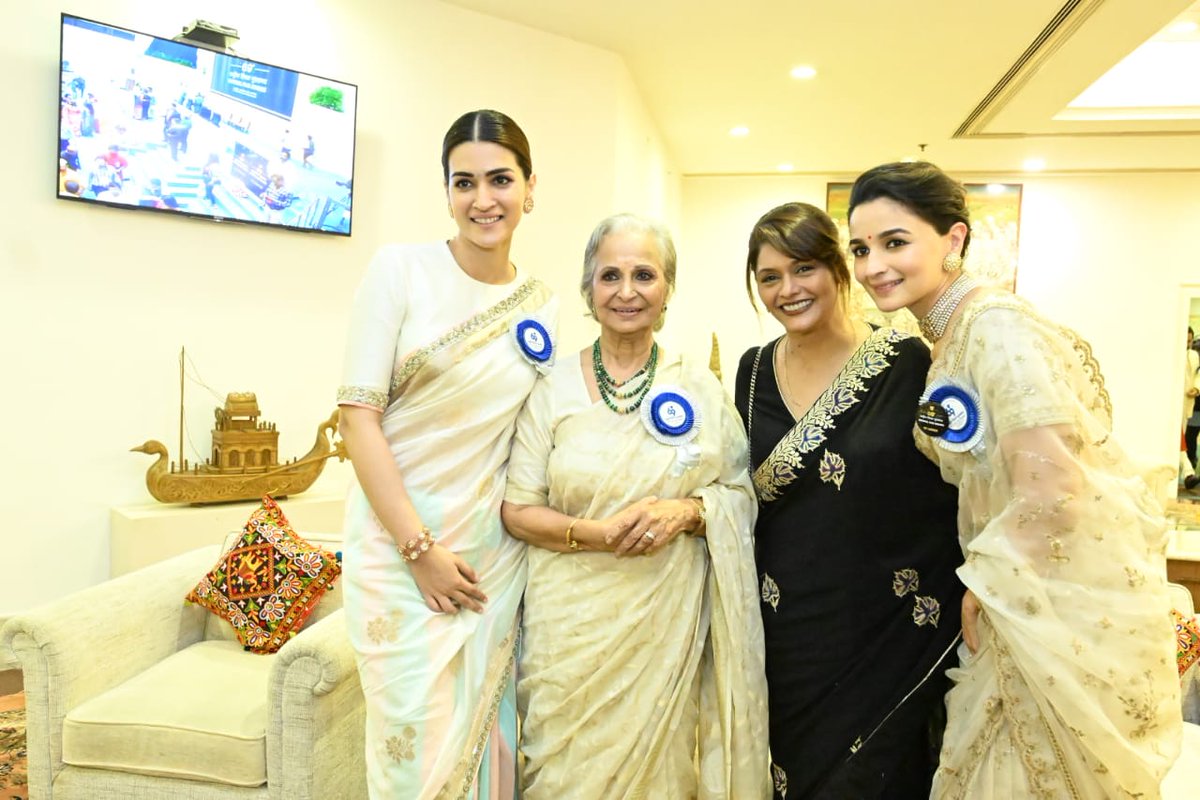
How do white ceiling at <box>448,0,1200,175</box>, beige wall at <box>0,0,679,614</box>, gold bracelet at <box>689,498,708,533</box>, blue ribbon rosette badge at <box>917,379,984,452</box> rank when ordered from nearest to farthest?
blue ribbon rosette badge at <box>917,379,984,452</box> → gold bracelet at <box>689,498,708,533</box> → beige wall at <box>0,0,679,614</box> → white ceiling at <box>448,0,1200,175</box>

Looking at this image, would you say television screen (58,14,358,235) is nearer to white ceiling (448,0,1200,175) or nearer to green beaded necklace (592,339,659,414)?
white ceiling (448,0,1200,175)

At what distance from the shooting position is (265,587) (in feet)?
7.97

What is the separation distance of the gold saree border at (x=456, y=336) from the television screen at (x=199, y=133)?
2.47m

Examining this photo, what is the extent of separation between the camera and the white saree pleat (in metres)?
1.55

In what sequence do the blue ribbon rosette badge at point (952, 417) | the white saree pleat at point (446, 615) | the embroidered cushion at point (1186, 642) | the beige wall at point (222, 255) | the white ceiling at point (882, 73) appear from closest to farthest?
the blue ribbon rosette badge at point (952, 417) < the white saree pleat at point (446, 615) < the embroidered cushion at point (1186, 642) < the beige wall at point (222, 255) < the white ceiling at point (882, 73)

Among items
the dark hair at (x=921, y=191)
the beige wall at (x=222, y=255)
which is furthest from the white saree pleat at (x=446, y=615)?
the beige wall at (x=222, y=255)

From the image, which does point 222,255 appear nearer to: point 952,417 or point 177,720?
point 177,720

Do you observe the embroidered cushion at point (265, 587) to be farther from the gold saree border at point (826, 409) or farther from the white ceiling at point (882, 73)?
the white ceiling at point (882, 73)

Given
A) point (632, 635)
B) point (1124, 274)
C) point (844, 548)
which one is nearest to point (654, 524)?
point (632, 635)

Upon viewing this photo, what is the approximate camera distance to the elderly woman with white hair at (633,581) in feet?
5.37

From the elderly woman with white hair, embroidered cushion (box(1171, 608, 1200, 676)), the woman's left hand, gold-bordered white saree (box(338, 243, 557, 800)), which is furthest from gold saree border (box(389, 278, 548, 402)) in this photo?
embroidered cushion (box(1171, 608, 1200, 676))

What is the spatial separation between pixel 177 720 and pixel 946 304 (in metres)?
1.96

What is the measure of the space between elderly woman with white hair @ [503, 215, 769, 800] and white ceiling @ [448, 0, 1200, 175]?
3.22 m

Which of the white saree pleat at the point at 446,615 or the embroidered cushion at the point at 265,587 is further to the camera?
the embroidered cushion at the point at 265,587
